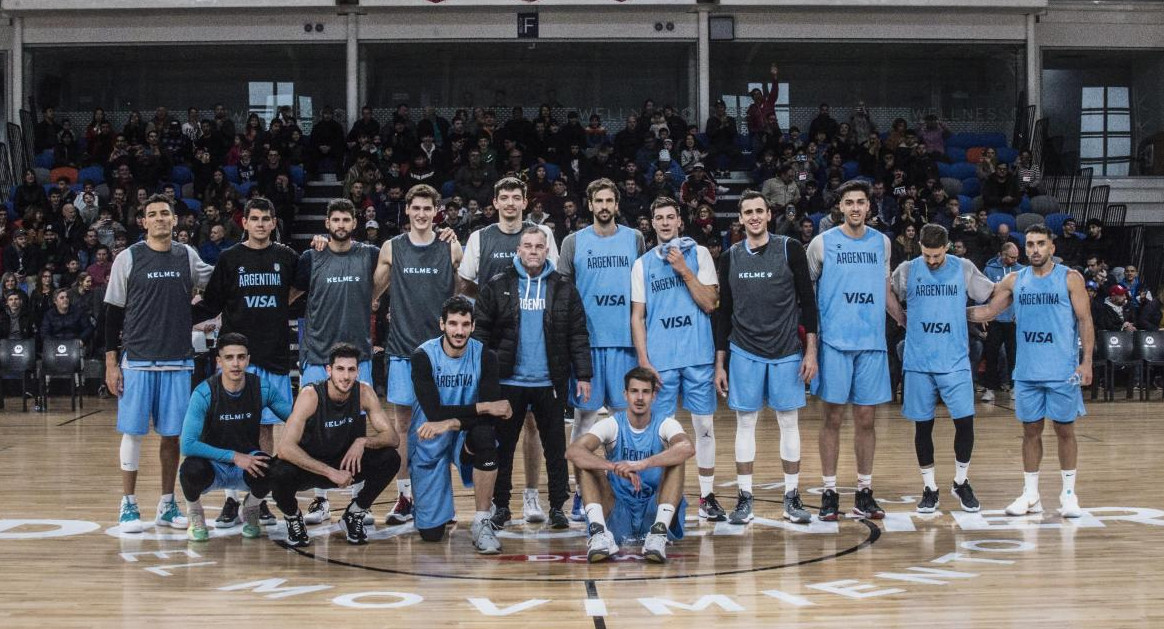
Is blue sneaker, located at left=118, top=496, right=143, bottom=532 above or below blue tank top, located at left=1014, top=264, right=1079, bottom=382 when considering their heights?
below

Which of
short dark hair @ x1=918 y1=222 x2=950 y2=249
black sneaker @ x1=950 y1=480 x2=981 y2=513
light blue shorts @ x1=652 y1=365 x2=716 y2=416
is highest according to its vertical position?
short dark hair @ x1=918 y1=222 x2=950 y2=249

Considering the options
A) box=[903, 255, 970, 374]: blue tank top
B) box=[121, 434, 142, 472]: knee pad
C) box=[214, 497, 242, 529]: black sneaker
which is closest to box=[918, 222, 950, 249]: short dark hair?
box=[903, 255, 970, 374]: blue tank top

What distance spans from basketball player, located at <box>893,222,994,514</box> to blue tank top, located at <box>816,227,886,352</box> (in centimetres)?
32

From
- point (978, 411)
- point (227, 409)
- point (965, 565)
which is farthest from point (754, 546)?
point (978, 411)

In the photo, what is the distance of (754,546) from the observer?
22.6 feet

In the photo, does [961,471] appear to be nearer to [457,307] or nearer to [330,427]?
[457,307]

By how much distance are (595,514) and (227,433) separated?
2.10 m

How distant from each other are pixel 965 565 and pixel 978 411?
7.84m

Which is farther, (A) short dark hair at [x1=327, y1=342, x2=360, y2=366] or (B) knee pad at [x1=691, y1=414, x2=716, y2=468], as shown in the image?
(B) knee pad at [x1=691, y1=414, x2=716, y2=468]

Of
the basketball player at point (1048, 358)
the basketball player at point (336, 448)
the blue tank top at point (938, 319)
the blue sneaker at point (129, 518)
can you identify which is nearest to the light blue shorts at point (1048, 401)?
the basketball player at point (1048, 358)

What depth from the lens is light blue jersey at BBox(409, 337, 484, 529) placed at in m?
7.05

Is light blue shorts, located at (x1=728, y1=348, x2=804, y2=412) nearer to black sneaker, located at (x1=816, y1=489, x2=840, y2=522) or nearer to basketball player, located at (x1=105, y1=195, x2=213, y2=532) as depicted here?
black sneaker, located at (x1=816, y1=489, x2=840, y2=522)

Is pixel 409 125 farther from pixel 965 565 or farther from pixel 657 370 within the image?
pixel 965 565

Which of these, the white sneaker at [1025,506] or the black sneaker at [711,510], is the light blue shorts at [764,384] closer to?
the black sneaker at [711,510]
